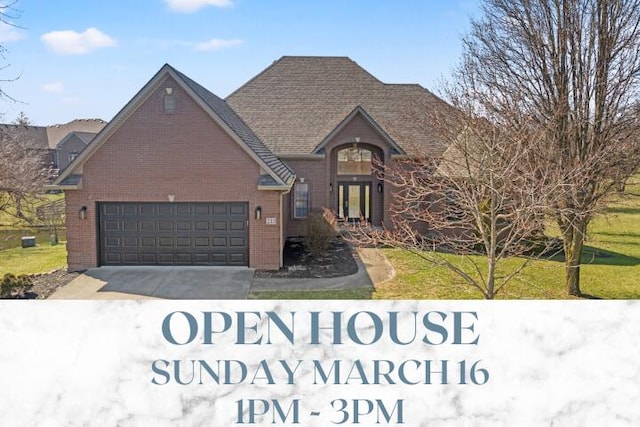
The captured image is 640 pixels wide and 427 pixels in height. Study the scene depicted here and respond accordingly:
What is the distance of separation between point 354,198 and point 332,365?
1841 cm

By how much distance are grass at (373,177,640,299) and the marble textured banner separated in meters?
7.52

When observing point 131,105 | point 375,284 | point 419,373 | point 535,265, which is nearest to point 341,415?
point 419,373

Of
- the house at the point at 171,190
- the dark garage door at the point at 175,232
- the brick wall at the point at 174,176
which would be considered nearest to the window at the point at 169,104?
the house at the point at 171,190

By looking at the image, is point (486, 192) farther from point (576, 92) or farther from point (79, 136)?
point (79, 136)

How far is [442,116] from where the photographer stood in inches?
661

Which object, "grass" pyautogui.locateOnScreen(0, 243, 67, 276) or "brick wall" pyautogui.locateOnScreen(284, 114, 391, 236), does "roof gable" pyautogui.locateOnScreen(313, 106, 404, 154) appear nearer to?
"brick wall" pyautogui.locateOnScreen(284, 114, 391, 236)

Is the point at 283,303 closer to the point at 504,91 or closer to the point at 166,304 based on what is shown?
the point at 166,304

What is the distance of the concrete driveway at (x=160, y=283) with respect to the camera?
12.1m

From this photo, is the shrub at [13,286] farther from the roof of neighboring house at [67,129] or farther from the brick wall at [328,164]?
the roof of neighboring house at [67,129]

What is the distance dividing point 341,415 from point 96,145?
12.8 metres

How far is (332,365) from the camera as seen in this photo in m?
4.50

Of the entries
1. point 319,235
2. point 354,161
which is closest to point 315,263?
point 319,235

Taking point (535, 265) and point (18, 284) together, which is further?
point (535, 265)

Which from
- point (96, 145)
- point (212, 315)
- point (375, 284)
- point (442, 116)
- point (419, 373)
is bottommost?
point (375, 284)
